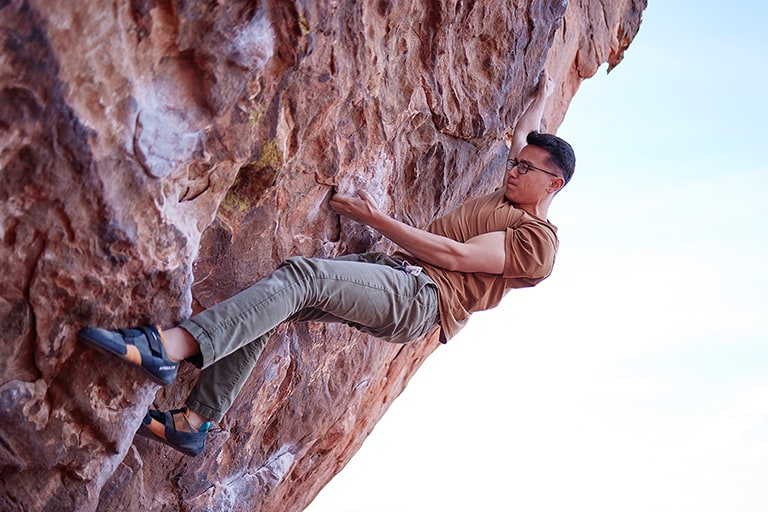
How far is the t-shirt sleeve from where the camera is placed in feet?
14.3

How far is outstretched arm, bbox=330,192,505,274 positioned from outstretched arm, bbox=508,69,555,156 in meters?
0.84

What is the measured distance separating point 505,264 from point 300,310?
1115mm

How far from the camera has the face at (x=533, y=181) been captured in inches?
181

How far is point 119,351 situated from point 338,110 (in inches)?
72.1

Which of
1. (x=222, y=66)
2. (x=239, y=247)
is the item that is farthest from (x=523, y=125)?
(x=222, y=66)

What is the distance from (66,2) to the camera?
2953 mm

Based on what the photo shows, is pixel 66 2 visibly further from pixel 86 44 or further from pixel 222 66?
pixel 222 66

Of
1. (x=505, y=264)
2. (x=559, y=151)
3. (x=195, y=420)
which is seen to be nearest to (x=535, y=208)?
(x=559, y=151)

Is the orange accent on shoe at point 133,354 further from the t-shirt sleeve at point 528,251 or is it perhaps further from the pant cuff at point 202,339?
the t-shirt sleeve at point 528,251

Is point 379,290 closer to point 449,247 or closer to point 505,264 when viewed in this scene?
point 449,247

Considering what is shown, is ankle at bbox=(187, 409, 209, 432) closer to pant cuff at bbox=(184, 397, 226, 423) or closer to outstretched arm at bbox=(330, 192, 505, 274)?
pant cuff at bbox=(184, 397, 226, 423)

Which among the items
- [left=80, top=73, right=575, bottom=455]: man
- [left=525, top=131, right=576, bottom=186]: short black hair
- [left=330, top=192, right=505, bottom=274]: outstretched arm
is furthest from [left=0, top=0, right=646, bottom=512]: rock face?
[left=525, top=131, right=576, bottom=186]: short black hair

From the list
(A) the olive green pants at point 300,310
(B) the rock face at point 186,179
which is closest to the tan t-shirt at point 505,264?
(A) the olive green pants at point 300,310

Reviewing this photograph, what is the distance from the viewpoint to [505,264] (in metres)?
4.36
